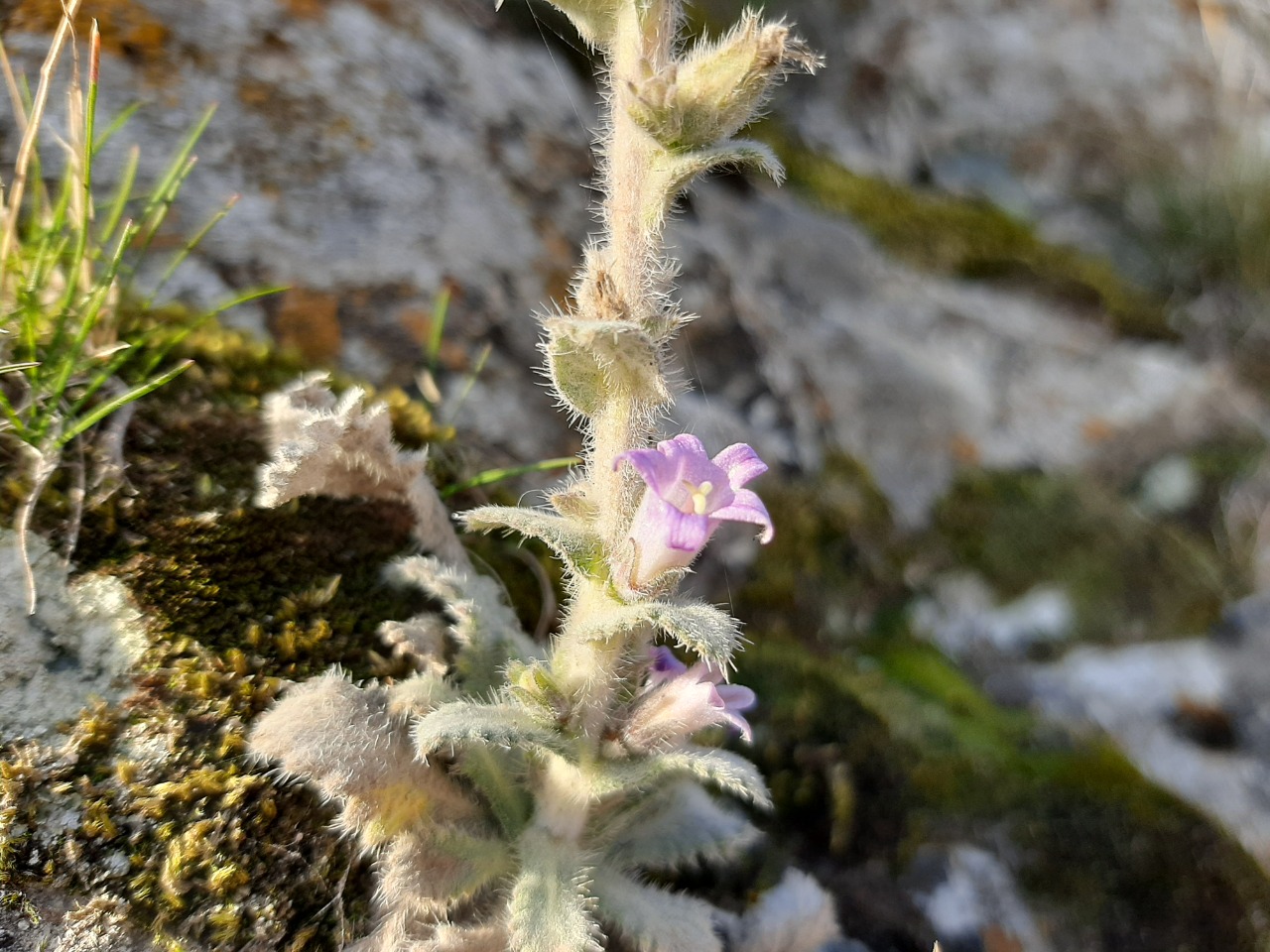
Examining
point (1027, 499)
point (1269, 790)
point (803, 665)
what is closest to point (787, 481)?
point (803, 665)

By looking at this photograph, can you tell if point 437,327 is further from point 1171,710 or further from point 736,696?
point 1171,710

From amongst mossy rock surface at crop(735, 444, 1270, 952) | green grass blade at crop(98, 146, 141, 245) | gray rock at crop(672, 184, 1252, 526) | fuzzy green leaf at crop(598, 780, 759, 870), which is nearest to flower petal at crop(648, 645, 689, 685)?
fuzzy green leaf at crop(598, 780, 759, 870)

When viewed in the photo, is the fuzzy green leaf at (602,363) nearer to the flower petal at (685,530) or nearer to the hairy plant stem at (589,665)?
the flower petal at (685,530)

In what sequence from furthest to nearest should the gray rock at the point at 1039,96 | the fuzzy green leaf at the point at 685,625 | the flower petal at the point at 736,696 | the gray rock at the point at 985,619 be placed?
the gray rock at the point at 1039,96 < the gray rock at the point at 985,619 < the flower petal at the point at 736,696 < the fuzzy green leaf at the point at 685,625

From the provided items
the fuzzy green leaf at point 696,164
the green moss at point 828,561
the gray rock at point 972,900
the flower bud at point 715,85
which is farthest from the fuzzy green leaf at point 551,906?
the green moss at point 828,561

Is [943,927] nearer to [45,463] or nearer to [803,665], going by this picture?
[803,665]

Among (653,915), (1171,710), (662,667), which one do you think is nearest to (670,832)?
(653,915)
